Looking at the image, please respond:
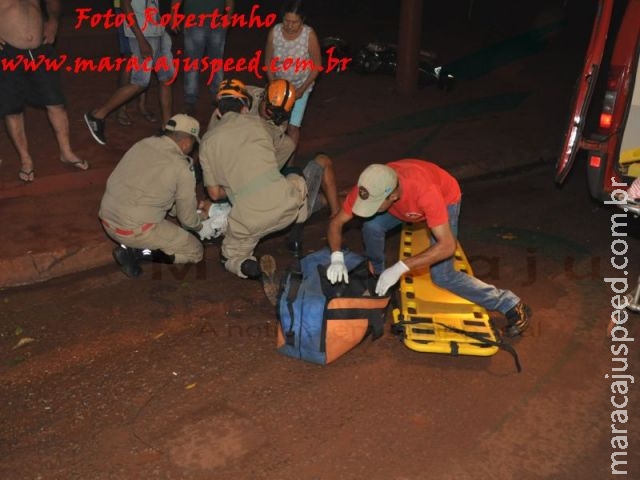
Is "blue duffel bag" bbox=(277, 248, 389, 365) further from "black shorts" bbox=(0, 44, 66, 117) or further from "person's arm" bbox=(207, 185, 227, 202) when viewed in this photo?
"black shorts" bbox=(0, 44, 66, 117)

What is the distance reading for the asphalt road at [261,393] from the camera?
165 inches

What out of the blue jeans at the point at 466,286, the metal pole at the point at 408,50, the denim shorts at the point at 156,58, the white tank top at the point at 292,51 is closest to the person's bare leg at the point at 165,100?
the denim shorts at the point at 156,58

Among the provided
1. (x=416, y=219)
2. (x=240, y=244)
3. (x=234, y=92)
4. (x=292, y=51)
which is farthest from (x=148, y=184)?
(x=292, y=51)

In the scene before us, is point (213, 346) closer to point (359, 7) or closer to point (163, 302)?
point (163, 302)

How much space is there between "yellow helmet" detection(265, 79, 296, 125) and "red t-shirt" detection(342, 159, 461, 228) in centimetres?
118

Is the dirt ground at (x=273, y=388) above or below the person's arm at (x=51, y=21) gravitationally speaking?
below

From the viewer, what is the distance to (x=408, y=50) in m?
10.5

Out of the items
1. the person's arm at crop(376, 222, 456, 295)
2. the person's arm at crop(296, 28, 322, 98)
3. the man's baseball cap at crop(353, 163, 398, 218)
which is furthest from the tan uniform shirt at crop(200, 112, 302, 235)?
the person's arm at crop(296, 28, 322, 98)

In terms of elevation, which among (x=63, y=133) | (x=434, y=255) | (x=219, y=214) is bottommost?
(x=219, y=214)

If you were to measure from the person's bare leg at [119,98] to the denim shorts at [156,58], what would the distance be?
0.23 feet

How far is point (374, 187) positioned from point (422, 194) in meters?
0.38

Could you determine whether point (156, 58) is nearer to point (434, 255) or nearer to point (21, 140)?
point (21, 140)

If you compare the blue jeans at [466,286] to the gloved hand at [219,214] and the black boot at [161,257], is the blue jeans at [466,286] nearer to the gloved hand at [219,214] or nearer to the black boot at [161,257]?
the gloved hand at [219,214]

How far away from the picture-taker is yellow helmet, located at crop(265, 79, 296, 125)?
19.0 ft
